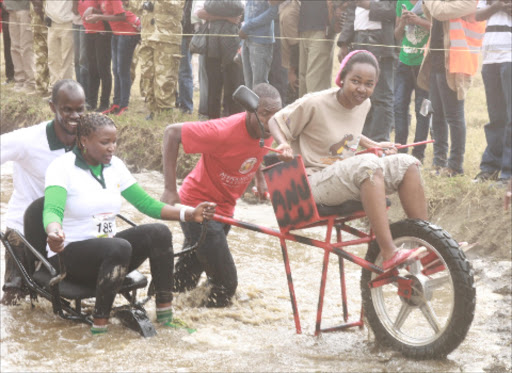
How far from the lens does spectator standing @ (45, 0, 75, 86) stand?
39.9ft

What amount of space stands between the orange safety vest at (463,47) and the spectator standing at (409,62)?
431 millimetres

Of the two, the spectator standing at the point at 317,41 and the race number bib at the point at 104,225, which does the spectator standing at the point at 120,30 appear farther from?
the race number bib at the point at 104,225

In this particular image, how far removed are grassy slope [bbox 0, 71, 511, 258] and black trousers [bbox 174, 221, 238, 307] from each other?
2371 millimetres

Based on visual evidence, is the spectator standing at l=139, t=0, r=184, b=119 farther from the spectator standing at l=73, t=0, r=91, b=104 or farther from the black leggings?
the black leggings

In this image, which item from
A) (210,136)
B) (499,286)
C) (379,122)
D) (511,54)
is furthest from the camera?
(379,122)

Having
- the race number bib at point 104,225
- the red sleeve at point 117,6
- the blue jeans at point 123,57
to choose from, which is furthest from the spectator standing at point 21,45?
the race number bib at point 104,225

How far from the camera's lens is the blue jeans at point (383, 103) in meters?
8.39

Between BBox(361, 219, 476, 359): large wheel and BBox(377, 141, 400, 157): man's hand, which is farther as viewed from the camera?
BBox(377, 141, 400, 157): man's hand

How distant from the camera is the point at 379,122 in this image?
845 cm

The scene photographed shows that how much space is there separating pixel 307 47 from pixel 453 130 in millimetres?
2125

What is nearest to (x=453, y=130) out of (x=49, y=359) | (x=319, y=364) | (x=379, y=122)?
(x=379, y=122)

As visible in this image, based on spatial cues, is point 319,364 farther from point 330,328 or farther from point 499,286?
point 499,286

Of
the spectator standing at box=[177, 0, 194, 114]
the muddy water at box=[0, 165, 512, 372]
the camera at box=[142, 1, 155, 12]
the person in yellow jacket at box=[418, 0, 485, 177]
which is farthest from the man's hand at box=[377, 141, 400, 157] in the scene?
the spectator standing at box=[177, 0, 194, 114]

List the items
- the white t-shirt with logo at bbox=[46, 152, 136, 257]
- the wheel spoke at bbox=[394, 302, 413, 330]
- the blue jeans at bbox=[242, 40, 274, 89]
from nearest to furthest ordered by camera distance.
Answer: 1. the wheel spoke at bbox=[394, 302, 413, 330]
2. the white t-shirt with logo at bbox=[46, 152, 136, 257]
3. the blue jeans at bbox=[242, 40, 274, 89]
